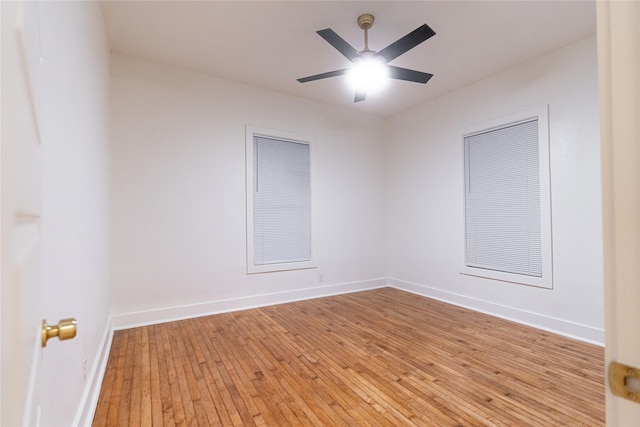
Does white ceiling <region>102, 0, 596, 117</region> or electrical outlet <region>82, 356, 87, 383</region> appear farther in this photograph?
white ceiling <region>102, 0, 596, 117</region>

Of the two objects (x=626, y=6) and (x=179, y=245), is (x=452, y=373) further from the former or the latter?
(x=179, y=245)

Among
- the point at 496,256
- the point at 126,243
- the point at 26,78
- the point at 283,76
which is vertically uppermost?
the point at 283,76

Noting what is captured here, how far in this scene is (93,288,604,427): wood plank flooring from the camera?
1.76m

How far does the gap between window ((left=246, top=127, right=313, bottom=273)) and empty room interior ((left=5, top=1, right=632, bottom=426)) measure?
1.2 inches

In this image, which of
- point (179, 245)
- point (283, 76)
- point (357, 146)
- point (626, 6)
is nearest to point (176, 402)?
point (179, 245)

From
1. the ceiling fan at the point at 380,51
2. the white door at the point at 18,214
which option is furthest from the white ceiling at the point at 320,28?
the white door at the point at 18,214

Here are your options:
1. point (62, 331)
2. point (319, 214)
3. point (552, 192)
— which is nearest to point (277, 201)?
point (319, 214)

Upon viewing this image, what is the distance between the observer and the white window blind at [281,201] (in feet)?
12.9

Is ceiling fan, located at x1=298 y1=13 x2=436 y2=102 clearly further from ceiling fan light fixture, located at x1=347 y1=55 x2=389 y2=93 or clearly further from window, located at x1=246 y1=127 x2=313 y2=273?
window, located at x1=246 y1=127 x2=313 y2=273

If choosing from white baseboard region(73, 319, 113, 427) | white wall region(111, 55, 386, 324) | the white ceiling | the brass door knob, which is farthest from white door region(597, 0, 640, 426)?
white wall region(111, 55, 386, 324)

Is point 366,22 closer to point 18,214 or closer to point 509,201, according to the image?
point 509,201

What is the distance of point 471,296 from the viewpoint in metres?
3.79

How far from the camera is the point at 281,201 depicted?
411 centimetres

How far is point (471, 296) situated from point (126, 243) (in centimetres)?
409
